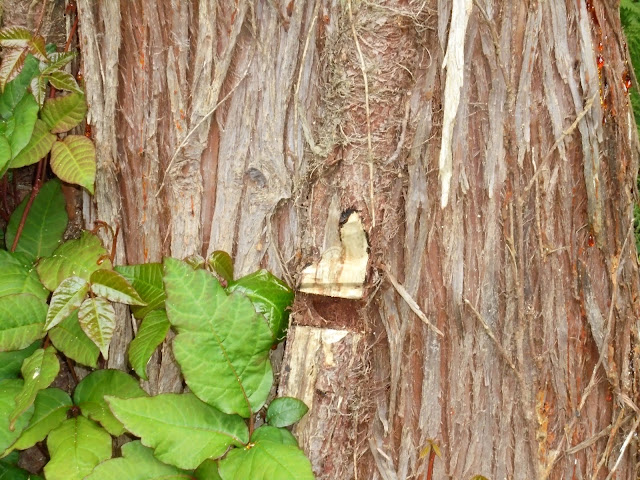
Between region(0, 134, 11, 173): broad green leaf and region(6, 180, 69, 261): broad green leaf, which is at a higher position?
region(0, 134, 11, 173): broad green leaf

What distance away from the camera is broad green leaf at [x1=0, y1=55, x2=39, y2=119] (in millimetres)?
1406

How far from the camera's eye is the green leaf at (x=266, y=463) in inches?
46.1

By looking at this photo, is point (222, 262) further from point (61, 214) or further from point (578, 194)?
point (578, 194)

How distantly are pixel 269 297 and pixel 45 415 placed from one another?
0.53 m

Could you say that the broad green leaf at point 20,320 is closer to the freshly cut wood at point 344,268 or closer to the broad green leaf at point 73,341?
the broad green leaf at point 73,341

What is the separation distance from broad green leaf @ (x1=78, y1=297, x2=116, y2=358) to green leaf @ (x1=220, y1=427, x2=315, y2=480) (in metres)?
0.32

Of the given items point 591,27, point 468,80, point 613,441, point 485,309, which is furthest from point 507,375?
point 591,27

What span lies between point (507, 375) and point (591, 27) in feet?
2.62

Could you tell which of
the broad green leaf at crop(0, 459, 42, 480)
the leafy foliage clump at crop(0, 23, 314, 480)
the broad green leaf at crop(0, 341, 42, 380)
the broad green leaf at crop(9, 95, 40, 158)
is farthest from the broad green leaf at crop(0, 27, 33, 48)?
the broad green leaf at crop(0, 459, 42, 480)

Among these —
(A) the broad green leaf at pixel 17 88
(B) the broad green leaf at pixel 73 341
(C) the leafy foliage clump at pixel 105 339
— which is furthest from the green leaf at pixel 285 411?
(A) the broad green leaf at pixel 17 88

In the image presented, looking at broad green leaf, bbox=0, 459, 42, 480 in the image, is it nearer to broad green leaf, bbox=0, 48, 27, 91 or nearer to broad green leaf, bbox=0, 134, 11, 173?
broad green leaf, bbox=0, 134, 11, 173

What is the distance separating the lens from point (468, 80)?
136 cm

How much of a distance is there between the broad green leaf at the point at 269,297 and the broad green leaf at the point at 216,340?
0.30 feet

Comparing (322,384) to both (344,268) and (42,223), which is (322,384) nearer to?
(344,268)
